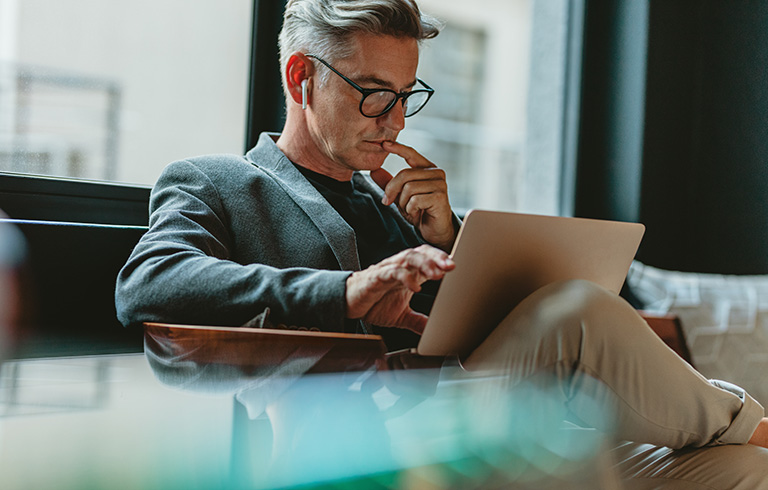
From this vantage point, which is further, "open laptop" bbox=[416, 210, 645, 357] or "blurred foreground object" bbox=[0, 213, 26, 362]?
"blurred foreground object" bbox=[0, 213, 26, 362]

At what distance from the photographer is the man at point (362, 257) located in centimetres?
91

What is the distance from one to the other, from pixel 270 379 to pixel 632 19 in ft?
7.82

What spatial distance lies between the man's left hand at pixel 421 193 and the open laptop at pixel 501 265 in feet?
1.23

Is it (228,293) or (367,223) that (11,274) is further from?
(367,223)

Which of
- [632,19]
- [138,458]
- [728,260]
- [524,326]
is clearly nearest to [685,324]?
[728,260]

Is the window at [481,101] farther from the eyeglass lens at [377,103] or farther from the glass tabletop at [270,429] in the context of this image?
the glass tabletop at [270,429]

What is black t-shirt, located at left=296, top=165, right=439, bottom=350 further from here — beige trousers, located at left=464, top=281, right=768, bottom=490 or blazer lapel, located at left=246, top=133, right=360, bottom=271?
beige trousers, located at left=464, top=281, right=768, bottom=490

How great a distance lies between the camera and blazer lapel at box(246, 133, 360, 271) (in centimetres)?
132

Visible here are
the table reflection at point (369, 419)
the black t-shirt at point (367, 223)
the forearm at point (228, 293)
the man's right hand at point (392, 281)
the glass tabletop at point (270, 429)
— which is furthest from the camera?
the black t-shirt at point (367, 223)

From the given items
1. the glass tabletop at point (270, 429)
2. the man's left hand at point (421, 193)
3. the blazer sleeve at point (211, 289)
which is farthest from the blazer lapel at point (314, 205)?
the glass tabletop at point (270, 429)

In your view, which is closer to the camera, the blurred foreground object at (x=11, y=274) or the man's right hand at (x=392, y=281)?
the man's right hand at (x=392, y=281)

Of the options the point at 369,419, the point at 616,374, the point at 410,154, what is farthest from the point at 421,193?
the point at 369,419

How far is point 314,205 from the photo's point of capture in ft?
4.41

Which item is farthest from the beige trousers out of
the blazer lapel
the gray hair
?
the gray hair
